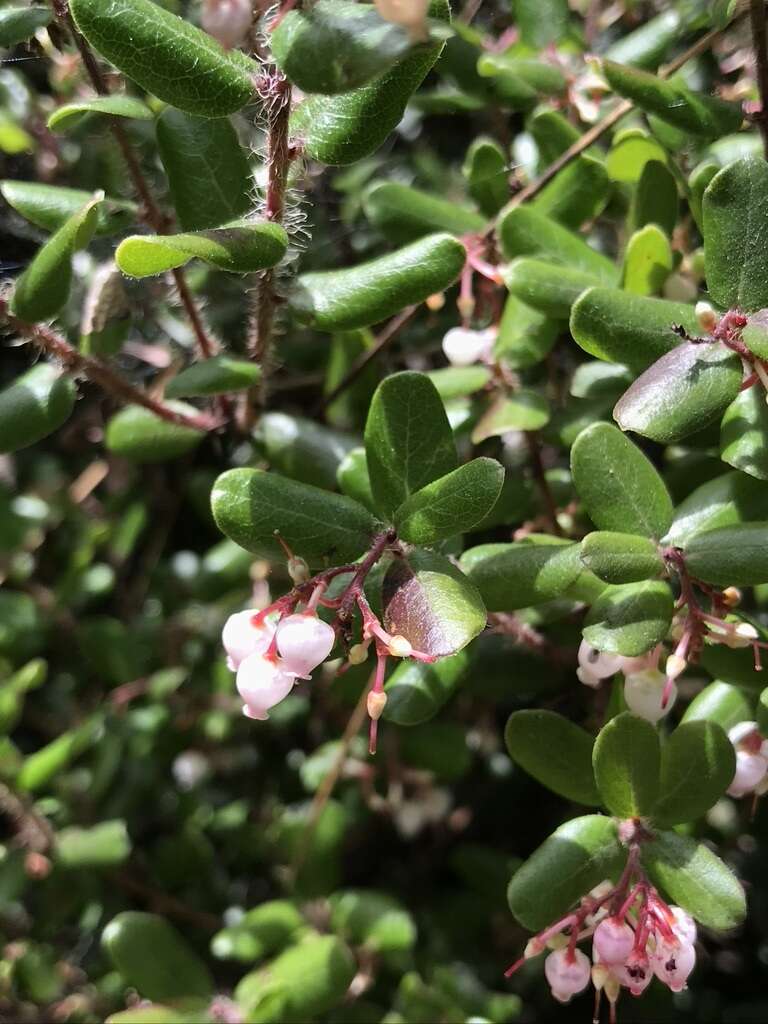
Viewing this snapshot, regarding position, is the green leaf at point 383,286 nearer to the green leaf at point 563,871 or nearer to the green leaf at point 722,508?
the green leaf at point 722,508

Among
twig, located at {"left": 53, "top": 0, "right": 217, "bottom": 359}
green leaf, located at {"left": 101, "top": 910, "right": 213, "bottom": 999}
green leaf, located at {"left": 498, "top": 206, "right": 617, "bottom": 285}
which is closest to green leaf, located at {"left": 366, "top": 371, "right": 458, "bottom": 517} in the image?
green leaf, located at {"left": 498, "top": 206, "right": 617, "bottom": 285}

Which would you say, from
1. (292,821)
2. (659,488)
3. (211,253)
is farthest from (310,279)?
(292,821)

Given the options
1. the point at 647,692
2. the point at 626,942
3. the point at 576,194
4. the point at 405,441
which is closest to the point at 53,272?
the point at 405,441

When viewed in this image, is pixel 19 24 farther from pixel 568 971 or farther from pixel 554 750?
pixel 568 971

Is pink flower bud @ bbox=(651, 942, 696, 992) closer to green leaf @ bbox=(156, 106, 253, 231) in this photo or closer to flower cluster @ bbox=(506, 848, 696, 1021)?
flower cluster @ bbox=(506, 848, 696, 1021)

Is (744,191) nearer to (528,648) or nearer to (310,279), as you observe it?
(310,279)

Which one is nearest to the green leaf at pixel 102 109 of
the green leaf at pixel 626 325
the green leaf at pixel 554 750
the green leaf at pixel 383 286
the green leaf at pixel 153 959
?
the green leaf at pixel 383 286
